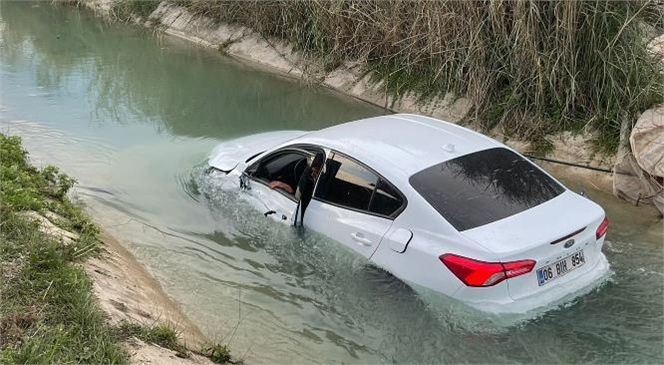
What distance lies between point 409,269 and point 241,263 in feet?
6.49

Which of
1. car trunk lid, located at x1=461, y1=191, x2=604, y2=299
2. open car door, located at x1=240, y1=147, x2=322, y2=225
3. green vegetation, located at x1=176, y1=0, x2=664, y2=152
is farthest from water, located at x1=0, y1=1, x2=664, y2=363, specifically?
green vegetation, located at x1=176, y1=0, x2=664, y2=152

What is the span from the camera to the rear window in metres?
5.62

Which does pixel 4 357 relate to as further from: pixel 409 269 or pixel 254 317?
pixel 409 269

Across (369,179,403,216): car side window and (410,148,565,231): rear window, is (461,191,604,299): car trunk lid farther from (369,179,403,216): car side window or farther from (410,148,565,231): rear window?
(369,179,403,216): car side window

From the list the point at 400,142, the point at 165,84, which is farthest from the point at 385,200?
the point at 165,84

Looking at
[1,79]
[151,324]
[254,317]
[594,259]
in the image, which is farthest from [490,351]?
[1,79]

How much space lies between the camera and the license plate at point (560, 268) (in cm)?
533

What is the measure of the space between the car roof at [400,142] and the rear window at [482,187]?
0.12 m

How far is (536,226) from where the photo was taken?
214 inches

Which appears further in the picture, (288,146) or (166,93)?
(166,93)

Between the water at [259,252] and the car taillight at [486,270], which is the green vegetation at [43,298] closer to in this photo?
the water at [259,252]

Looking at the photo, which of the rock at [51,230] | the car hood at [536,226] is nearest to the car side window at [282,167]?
the rock at [51,230]

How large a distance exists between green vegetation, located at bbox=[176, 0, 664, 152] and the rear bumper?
401cm

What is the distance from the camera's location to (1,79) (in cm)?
1419
